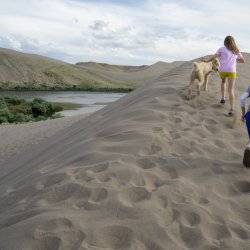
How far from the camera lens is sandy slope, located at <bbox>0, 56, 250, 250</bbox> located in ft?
14.1

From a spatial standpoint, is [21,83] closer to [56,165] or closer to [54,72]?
[54,72]

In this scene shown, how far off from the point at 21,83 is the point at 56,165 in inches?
3133

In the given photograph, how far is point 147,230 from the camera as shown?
4398mm

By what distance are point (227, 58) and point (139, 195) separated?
503cm

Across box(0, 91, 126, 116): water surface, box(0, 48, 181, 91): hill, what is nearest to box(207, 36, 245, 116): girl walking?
box(0, 91, 126, 116): water surface

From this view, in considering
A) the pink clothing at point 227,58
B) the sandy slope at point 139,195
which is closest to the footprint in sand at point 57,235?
the sandy slope at point 139,195

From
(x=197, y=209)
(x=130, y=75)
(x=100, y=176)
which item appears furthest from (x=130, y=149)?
(x=130, y=75)

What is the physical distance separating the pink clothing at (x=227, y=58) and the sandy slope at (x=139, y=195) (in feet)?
6.56

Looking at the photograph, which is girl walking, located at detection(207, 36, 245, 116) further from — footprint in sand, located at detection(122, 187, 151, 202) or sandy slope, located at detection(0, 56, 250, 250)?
footprint in sand, located at detection(122, 187, 151, 202)

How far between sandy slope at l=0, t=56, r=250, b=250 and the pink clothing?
200cm

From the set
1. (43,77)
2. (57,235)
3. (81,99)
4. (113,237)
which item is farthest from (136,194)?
(43,77)

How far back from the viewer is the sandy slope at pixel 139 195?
430 cm

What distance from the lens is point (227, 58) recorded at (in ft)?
30.8

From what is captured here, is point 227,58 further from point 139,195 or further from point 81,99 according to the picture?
point 81,99
